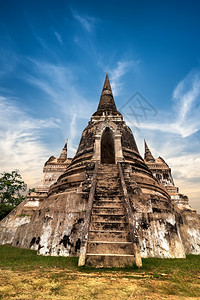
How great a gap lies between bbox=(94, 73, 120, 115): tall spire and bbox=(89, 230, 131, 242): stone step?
11.5 metres

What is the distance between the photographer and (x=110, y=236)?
482 centimetres

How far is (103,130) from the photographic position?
438 inches

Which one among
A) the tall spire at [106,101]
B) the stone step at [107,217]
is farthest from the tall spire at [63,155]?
the stone step at [107,217]

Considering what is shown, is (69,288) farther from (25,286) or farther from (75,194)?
(75,194)

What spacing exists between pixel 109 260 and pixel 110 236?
0.88 m

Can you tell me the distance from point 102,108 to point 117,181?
10167mm

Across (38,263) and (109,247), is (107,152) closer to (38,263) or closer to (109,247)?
(109,247)

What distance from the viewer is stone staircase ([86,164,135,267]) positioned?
13.1 ft

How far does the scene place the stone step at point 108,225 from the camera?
511cm

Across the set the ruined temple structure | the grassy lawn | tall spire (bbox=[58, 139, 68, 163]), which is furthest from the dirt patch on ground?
tall spire (bbox=[58, 139, 68, 163])

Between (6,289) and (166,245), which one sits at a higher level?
(166,245)

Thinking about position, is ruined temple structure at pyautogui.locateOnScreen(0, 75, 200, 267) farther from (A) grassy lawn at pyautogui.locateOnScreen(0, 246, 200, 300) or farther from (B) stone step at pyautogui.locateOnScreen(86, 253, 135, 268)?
(A) grassy lawn at pyautogui.locateOnScreen(0, 246, 200, 300)

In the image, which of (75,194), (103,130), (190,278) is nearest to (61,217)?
→ (75,194)

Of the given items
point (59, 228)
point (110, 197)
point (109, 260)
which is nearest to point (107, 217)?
point (110, 197)
